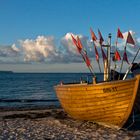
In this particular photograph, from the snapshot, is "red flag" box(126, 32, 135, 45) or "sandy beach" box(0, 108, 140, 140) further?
"red flag" box(126, 32, 135, 45)

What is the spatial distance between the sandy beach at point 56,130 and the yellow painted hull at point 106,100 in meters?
0.60

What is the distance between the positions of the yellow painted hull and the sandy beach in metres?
0.60

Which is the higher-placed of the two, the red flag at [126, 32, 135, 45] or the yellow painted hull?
the red flag at [126, 32, 135, 45]

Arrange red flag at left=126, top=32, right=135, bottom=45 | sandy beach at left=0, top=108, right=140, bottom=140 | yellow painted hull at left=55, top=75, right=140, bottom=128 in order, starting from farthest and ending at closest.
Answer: red flag at left=126, top=32, right=135, bottom=45 < yellow painted hull at left=55, top=75, right=140, bottom=128 < sandy beach at left=0, top=108, right=140, bottom=140

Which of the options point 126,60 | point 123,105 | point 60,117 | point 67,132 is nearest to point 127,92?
point 123,105

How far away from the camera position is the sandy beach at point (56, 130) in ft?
57.7

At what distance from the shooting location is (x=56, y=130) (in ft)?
63.4

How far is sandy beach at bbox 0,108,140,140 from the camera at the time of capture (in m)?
17.6

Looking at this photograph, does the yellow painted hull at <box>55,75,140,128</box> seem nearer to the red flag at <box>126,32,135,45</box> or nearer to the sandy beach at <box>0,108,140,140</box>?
the sandy beach at <box>0,108,140,140</box>

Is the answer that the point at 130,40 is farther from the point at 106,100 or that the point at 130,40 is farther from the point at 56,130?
the point at 56,130

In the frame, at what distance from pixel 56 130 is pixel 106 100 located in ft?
9.30

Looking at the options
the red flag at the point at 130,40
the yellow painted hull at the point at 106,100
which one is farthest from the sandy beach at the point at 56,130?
the red flag at the point at 130,40

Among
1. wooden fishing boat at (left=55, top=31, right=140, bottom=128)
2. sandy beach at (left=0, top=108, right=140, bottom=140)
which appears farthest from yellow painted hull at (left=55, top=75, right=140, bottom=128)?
sandy beach at (left=0, top=108, right=140, bottom=140)

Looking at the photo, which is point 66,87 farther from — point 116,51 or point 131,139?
point 131,139
